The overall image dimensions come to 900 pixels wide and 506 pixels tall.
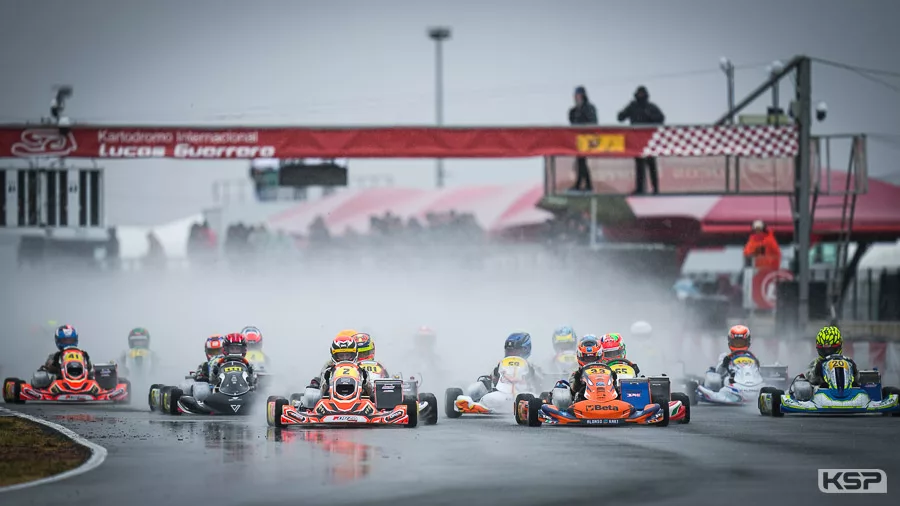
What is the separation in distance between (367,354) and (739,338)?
21.4ft

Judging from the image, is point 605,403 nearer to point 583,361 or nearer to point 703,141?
point 583,361

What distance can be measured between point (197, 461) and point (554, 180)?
19057 mm

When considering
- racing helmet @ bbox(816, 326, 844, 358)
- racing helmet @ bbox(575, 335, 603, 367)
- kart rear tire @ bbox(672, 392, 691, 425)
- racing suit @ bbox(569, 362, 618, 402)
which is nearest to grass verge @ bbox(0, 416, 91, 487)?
racing suit @ bbox(569, 362, 618, 402)

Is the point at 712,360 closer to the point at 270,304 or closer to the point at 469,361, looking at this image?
the point at 469,361

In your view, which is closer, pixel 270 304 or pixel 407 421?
pixel 407 421

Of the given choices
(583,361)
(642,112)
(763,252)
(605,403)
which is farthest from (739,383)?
(763,252)

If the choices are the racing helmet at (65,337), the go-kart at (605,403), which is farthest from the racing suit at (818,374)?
the racing helmet at (65,337)

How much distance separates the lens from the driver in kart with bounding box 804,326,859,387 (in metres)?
19.6

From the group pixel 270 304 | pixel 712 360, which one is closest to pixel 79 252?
pixel 270 304

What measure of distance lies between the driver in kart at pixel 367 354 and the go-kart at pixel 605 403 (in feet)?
6.53

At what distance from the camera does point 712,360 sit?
30.3m

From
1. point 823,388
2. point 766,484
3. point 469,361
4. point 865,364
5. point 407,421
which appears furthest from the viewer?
point 469,361

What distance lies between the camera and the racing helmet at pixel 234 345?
21.0 metres

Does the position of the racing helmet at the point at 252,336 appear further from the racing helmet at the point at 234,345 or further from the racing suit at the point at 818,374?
the racing suit at the point at 818,374
